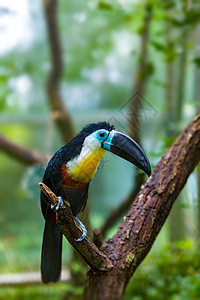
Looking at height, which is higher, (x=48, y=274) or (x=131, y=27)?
(x=131, y=27)

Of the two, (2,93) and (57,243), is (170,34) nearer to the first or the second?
(2,93)

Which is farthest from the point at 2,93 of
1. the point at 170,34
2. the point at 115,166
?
the point at 115,166

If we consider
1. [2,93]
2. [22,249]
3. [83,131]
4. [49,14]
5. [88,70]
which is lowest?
[22,249]

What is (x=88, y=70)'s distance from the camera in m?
2.12

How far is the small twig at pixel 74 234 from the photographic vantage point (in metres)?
0.60

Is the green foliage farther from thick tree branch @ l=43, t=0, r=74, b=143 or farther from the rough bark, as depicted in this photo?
thick tree branch @ l=43, t=0, r=74, b=143

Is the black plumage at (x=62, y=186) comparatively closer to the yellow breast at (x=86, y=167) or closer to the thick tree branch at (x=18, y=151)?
the yellow breast at (x=86, y=167)

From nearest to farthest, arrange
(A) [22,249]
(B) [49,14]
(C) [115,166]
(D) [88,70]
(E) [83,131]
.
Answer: (E) [83,131], (C) [115,166], (B) [49,14], (A) [22,249], (D) [88,70]

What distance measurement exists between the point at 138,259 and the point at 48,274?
0.21m

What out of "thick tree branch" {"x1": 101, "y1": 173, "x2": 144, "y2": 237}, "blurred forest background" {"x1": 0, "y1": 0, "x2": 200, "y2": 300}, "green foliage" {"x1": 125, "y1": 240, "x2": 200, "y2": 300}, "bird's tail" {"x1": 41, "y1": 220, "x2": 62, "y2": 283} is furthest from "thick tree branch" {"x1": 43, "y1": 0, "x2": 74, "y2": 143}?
"bird's tail" {"x1": 41, "y1": 220, "x2": 62, "y2": 283}

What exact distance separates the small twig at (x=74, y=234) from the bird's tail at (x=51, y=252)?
0.05 meters

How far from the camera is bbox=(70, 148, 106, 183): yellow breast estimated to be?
587 millimetres

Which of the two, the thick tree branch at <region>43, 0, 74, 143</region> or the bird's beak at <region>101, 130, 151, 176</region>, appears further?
the thick tree branch at <region>43, 0, 74, 143</region>

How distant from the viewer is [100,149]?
0.59m
